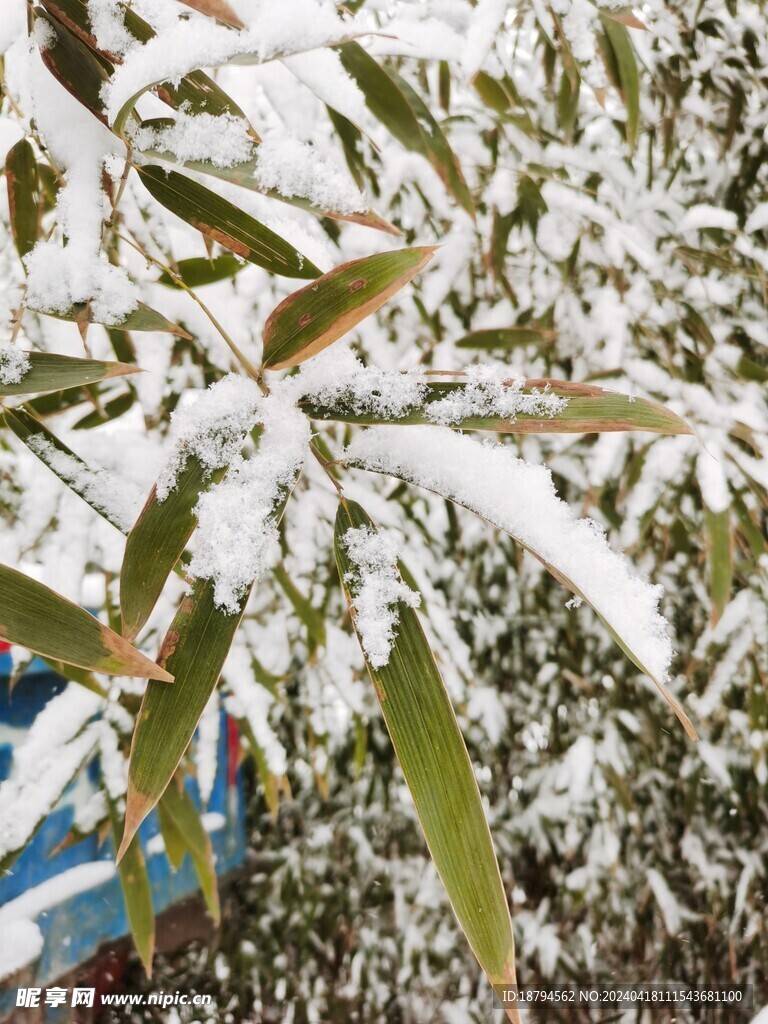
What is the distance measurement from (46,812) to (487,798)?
1037 mm

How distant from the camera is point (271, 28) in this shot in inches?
12.4

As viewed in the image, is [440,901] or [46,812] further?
[440,901]

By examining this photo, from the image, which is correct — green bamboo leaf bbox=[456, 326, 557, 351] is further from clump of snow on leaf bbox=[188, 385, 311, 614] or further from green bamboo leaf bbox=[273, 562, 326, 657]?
clump of snow on leaf bbox=[188, 385, 311, 614]

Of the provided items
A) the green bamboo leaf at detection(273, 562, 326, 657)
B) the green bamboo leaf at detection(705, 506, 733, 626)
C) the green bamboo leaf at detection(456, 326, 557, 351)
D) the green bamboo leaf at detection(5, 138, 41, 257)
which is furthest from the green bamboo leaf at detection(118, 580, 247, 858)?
the green bamboo leaf at detection(456, 326, 557, 351)

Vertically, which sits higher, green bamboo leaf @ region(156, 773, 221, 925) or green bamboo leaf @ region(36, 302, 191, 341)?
green bamboo leaf @ region(36, 302, 191, 341)

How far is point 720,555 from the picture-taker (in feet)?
2.39

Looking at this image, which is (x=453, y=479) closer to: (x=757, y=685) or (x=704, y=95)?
(x=757, y=685)

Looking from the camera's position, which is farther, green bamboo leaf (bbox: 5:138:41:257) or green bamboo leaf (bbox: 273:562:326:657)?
green bamboo leaf (bbox: 273:562:326:657)

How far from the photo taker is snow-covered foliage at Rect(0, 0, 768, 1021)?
1.11 ft

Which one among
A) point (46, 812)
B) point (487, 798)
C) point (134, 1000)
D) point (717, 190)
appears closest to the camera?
point (46, 812)

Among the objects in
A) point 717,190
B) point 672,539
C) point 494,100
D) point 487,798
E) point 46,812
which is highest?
point 717,190

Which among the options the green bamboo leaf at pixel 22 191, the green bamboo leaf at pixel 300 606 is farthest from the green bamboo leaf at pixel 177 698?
the green bamboo leaf at pixel 300 606

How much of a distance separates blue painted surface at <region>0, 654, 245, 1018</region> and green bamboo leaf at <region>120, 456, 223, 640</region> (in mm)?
524

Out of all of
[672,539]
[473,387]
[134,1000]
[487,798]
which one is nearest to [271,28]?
[473,387]
